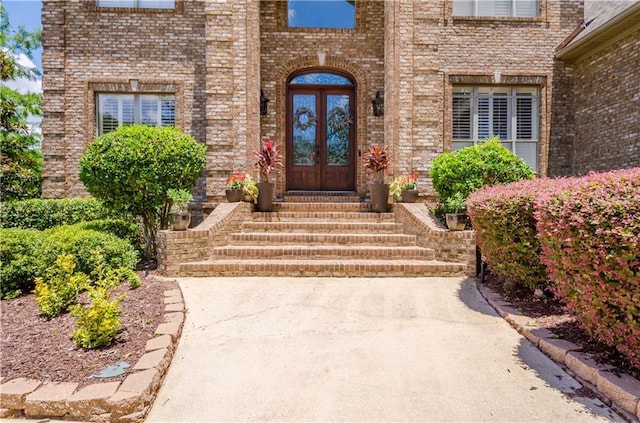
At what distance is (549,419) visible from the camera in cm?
240

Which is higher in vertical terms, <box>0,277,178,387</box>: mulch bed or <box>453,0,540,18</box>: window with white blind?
<box>453,0,540,18</box>: window with white blind

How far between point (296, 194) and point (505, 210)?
624 cm

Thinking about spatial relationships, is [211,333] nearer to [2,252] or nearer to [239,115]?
[2,252]

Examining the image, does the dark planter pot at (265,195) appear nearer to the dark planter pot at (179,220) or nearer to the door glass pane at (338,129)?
the dark planter pot at (179,220)

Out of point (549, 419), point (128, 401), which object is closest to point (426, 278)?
point (549, 419)

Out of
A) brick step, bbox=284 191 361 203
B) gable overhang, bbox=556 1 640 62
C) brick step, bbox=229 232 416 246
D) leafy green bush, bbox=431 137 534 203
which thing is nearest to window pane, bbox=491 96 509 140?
gable overhang, bbox=556 1 640 62

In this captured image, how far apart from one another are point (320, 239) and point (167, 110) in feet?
18.6

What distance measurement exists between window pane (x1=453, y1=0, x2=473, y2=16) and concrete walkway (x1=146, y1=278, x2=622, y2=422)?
26.0 feet

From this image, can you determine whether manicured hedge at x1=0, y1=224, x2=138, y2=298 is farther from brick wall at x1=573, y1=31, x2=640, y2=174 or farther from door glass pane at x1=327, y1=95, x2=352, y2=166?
brick wall at x1=573, y1=31, x2=640, y2=174

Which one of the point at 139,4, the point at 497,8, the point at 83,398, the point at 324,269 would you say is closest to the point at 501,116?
the point at 497,8

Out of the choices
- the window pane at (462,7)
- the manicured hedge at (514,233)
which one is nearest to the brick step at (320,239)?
the manicured hedge at (514,233)

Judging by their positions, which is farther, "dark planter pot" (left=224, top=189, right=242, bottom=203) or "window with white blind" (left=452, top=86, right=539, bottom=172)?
"window with white blind" (left=452, top=86, right=539, bottom=172)

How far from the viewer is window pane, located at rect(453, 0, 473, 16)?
31.2 ft

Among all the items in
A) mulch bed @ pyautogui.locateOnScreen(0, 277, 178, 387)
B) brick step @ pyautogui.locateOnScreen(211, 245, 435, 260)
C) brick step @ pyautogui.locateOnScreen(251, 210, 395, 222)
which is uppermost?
brick step @ pyautogui.locateOnScreen(251, 210, 395, 222)
